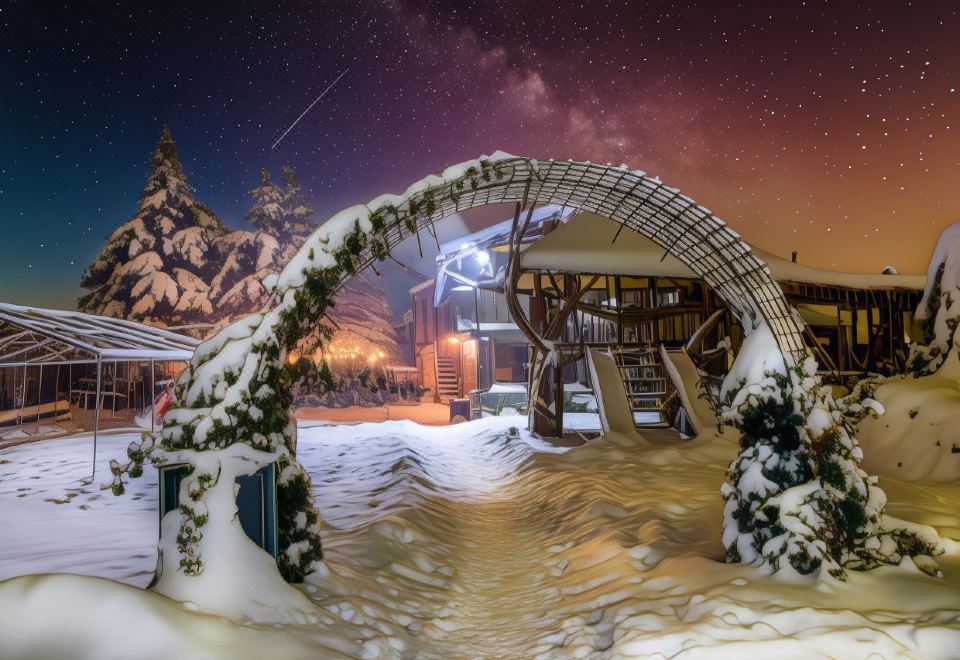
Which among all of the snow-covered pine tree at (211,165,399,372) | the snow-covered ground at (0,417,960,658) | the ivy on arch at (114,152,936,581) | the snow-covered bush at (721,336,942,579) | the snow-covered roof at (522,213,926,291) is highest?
the snow-covered pine tree at (211,165,399,372)

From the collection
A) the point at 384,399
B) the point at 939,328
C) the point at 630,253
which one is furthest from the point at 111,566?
the point at 384,399

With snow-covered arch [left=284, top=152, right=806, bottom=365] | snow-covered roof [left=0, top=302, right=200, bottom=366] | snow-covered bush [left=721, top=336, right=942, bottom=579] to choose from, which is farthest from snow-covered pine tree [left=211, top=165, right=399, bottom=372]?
snow-covered bush [left=721, top=336, right=942, bottom=579]

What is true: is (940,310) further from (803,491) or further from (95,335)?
(95,335)

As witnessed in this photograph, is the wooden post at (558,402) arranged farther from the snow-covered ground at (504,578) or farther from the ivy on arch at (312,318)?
the ivy on arch at (312,318)

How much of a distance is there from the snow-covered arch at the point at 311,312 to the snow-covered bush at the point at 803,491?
0.46 meters

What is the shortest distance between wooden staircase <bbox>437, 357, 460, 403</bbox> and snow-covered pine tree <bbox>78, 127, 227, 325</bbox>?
10.7m

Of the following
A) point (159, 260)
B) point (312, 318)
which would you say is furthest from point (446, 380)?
point (312, 318)

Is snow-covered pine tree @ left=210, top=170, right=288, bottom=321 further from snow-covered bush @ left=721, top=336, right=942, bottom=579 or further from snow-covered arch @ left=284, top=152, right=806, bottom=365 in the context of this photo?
snow-covered bush @ left=721, top=336, right=942, bottom=579

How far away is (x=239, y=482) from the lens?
431 centimetres

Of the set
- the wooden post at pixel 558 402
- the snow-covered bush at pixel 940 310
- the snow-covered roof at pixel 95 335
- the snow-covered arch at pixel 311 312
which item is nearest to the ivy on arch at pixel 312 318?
the snow-covered arch at pixel 311 312

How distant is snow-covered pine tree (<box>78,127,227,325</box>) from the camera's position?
23.6m

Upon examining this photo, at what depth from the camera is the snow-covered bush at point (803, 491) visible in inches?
185

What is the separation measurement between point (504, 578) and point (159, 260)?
76.2 feet

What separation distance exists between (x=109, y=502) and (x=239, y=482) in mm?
5439
